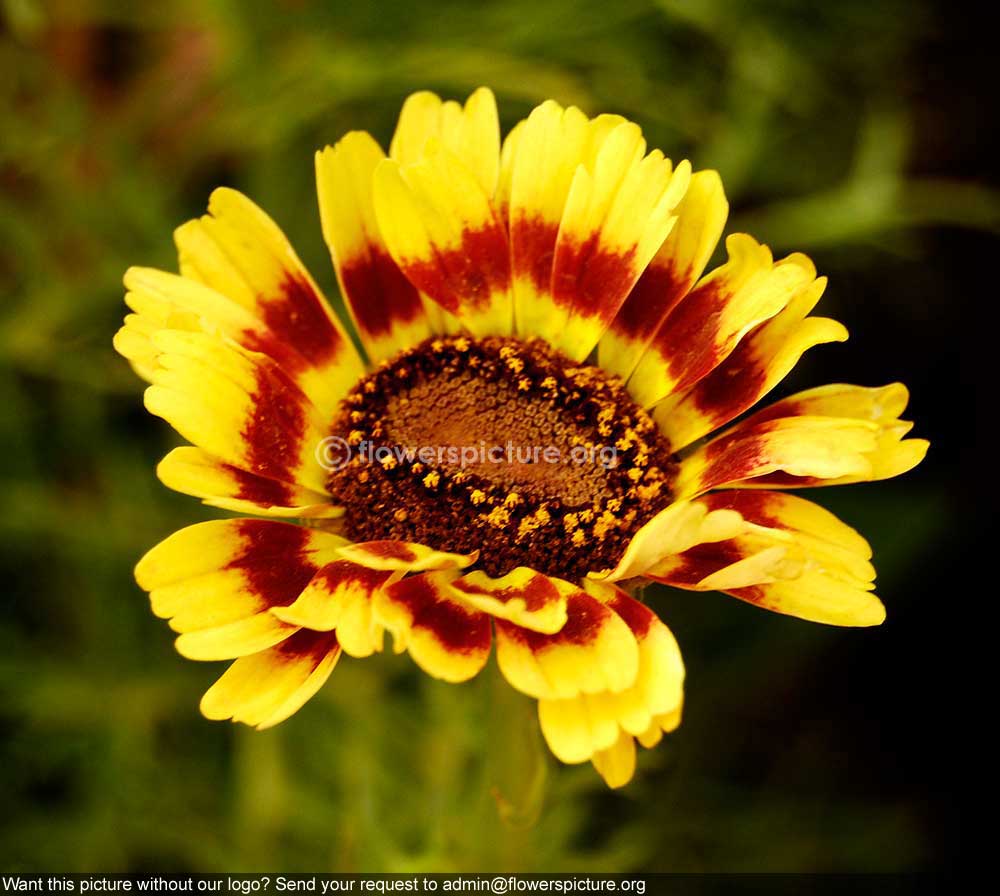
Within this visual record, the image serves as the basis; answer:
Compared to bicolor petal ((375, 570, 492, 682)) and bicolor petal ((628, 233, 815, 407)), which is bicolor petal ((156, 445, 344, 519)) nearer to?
bicolor petal ((375, 570, 492, 682))

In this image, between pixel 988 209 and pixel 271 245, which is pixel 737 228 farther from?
pixel 271 245

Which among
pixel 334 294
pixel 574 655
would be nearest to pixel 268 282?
pixel 574 655

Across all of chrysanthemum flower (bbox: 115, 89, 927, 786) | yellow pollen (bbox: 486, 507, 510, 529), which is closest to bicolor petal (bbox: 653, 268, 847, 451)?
chrysanthemum flower (bbox: 115, 89, 927, 786)

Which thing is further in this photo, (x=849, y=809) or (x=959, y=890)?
(x=849, y=809)

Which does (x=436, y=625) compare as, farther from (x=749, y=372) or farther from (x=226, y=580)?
(x=749, y=372)

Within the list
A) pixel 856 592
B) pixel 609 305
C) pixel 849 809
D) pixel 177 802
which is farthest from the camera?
pixel 849 809

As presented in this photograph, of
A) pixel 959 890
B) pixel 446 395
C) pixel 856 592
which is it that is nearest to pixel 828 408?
pixel 856 592

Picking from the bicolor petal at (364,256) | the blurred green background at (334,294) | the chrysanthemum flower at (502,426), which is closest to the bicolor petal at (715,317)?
the chrysanthemum flower at (502,426)

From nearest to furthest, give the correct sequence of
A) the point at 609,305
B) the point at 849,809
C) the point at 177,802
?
the point at 609,305, the point at 177,802, the point at 849,809
